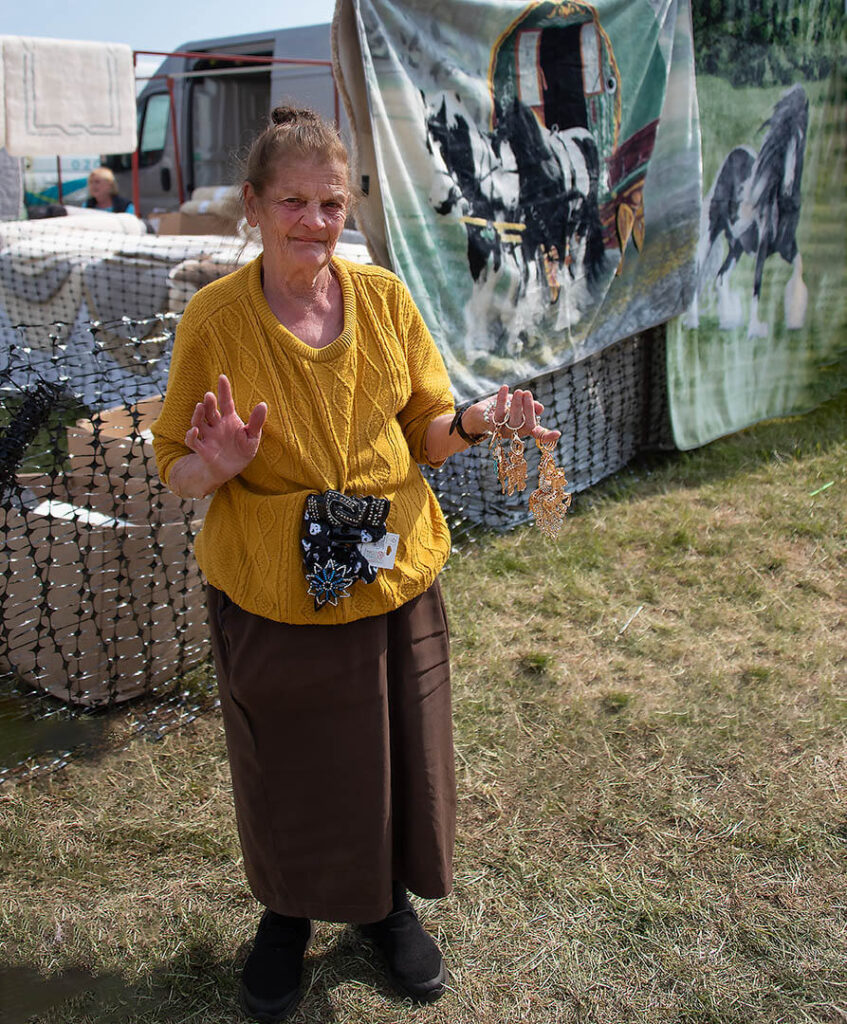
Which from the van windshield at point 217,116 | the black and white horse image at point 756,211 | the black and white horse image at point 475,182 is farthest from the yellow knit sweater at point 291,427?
the van windshield at point 217,116

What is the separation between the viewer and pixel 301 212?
5.58ft

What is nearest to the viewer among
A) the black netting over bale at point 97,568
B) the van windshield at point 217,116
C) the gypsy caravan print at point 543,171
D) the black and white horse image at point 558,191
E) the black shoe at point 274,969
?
the black shoe at point 274,969

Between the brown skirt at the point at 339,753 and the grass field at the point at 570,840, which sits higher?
the brown skirt at the point at 339,753

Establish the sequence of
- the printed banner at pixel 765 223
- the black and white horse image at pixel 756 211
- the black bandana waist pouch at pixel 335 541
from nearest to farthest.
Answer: the black bandana waist pouch at pixel 335 541 < the printed banner at pixel 765 223 < the black and white horse image at pixel 756 211

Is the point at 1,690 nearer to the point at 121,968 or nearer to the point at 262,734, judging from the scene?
the point at 121,968

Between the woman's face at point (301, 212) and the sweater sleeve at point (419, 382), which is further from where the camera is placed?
the sweater sleeve at point (419, 382)

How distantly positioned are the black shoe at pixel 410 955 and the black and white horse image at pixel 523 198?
2.57 m

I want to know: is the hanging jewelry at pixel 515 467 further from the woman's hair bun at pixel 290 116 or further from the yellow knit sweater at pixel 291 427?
the woman's hair bun at pixel 290 116

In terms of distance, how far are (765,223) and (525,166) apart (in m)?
2.27

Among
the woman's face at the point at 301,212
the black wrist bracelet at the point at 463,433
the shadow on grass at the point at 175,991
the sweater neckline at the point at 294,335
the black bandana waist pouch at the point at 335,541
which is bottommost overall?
the shadow on grass at the point at 175,991

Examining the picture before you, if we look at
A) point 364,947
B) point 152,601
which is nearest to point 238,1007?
point 364,947

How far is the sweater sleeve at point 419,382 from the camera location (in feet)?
6.26

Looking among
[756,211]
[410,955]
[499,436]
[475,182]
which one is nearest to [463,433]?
[499,436]

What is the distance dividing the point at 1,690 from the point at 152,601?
0.66 m
